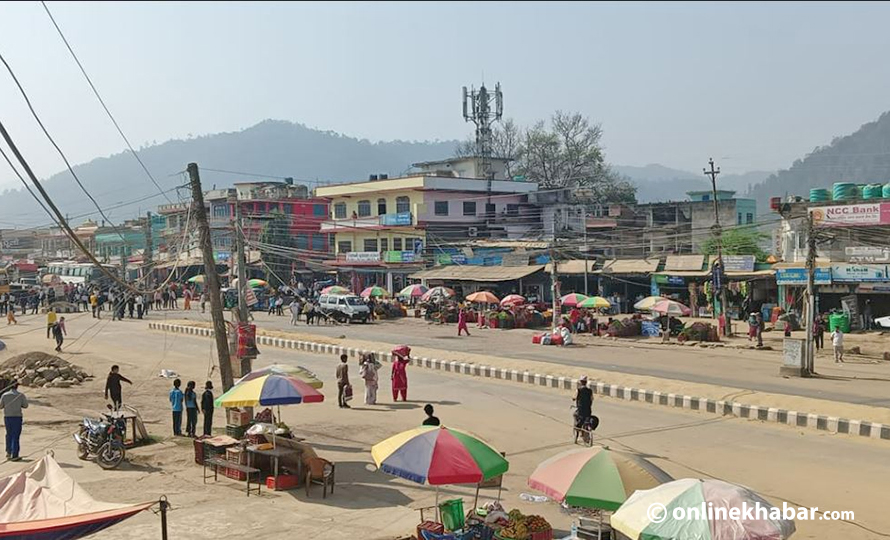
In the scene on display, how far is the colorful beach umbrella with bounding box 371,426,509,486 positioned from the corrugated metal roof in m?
34.3

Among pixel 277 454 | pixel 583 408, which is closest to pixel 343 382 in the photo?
pixel 583 408

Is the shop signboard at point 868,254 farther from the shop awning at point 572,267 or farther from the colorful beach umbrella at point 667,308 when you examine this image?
the shop awning at point 572,267

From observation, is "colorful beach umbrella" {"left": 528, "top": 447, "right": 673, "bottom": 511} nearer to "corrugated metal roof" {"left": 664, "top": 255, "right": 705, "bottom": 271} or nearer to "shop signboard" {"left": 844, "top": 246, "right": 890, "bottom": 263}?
"shop signboard" {"left": 844, "top": 246, "right": 890, "bottom": 263}

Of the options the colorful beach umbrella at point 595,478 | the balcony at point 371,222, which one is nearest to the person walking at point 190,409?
the colorful beach umbrella at point 595,478

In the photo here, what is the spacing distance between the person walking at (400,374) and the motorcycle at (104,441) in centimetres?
719

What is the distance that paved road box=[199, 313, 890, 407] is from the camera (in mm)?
21266

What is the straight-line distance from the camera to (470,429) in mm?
17266

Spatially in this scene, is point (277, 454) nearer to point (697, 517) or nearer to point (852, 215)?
point (697, 517)

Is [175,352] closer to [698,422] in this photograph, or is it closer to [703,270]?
[698,422]

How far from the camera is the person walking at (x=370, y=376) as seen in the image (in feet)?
64.8

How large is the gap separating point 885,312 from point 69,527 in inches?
1361

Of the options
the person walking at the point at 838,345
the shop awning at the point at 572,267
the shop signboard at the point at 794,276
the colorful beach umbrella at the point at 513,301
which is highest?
the shop awning at the point at 572,267

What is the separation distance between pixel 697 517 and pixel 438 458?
308 centimetres

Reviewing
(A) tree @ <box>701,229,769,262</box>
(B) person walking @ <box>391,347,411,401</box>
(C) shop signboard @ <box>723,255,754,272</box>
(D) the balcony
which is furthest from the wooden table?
(D) the balcony
